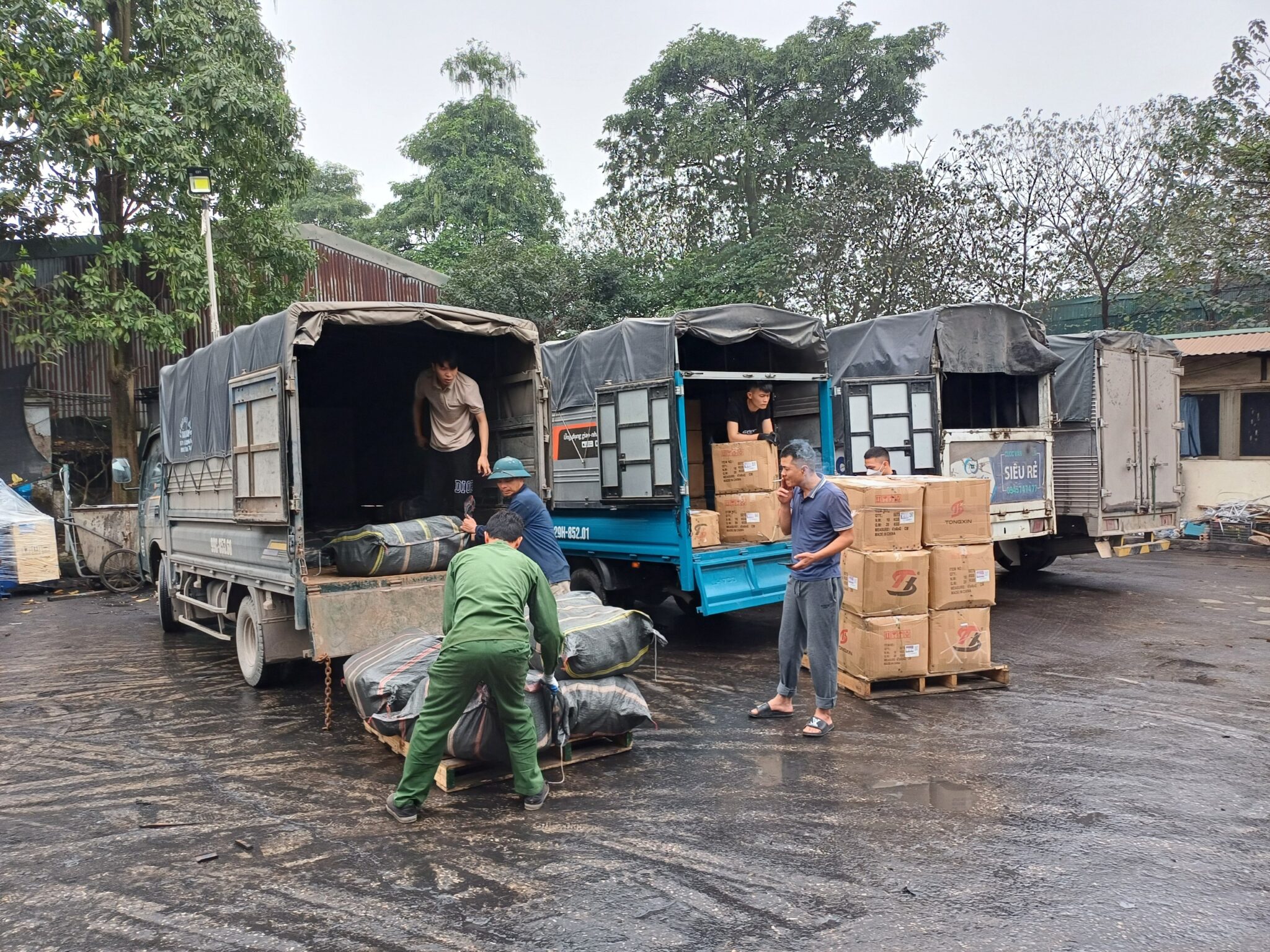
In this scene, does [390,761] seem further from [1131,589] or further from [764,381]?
[1131,589]

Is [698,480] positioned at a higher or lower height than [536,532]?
higher

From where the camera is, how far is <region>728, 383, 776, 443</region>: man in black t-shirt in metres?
8.88

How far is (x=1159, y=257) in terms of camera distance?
17.2 meters

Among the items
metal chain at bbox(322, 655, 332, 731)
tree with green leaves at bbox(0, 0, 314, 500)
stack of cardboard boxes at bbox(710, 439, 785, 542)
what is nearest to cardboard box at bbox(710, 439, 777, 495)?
stack of cardboard boxes at bbox(710, 439, 785, 542)

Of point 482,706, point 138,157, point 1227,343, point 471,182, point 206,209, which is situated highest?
Answer: point 471,182

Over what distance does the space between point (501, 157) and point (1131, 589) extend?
83.0ft

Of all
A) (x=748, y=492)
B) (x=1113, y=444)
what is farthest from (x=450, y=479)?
(x=1113, y=444)

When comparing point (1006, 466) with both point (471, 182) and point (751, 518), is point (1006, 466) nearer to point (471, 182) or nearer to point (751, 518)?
point (751, 518)

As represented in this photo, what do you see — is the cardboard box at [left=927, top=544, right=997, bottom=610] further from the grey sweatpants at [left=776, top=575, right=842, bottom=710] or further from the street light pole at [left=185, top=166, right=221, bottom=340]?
the street light pole at [left=185, top=166, right=221, bottom=340]

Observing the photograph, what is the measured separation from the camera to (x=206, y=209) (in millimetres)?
13766

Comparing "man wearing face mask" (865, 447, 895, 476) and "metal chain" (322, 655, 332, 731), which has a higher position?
"man wearing face mask" (865, 447, 895, 476)

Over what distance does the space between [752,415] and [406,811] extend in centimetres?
603

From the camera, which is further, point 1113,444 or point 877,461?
point 1113,444

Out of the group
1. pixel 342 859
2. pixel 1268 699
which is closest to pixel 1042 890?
pixel 342 859
